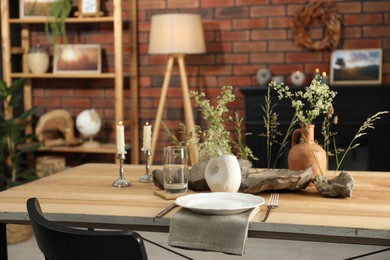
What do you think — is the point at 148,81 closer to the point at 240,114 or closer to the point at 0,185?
the point at 240,114

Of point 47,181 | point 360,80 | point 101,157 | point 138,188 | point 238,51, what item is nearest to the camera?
point 138,188

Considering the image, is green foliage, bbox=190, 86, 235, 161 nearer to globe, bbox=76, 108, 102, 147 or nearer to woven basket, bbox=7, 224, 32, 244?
woven basket, bbox=7, 224, 32, 244

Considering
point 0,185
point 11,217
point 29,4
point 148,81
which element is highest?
point 29,4

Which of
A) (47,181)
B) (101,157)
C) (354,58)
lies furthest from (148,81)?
(47,181)

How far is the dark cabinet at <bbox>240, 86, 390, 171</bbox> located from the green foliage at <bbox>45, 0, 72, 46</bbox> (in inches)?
54.6

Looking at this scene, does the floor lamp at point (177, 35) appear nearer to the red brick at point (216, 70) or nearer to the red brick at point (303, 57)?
the red brick at point (216, 70)

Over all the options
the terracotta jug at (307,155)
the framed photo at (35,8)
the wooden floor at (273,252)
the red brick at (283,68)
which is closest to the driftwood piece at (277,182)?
the terracotta jug at (307,155)

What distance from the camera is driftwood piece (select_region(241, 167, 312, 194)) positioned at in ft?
6.50

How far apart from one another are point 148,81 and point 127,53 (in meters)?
0.26

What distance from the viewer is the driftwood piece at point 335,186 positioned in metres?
1.93

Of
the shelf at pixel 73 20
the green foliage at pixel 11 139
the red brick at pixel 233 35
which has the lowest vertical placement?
the green foliage at pixel 11 139

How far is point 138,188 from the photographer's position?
215 centimetres

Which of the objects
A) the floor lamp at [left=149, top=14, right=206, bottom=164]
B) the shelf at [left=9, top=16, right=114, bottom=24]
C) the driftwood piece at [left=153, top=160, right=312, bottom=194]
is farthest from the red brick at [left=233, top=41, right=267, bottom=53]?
the driftwood piece at [left=153, top=160, right=312, bottom=194]

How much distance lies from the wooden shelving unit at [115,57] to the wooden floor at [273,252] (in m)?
1.02
